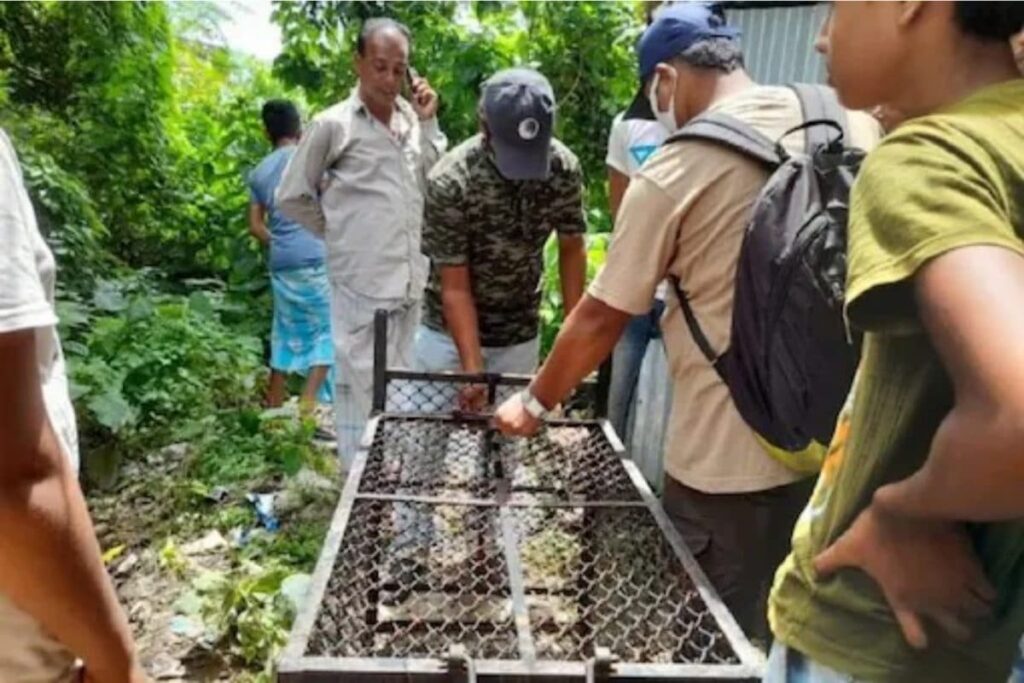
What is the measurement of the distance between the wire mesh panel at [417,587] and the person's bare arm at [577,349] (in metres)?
0.27

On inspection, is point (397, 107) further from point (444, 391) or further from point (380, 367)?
point (380, 367)

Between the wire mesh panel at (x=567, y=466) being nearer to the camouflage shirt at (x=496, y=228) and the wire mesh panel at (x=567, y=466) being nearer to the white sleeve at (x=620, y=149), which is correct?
the camouflage shirt at (x=496, y=228)

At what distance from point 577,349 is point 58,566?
3.54 feet

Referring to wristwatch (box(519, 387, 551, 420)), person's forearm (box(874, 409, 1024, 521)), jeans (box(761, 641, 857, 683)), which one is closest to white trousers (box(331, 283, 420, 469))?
wristwatch (box(519, 387, 551, 420))

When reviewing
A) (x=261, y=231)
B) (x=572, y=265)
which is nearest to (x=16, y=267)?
(x=572, y=265)

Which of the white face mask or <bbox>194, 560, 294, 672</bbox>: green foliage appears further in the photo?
<bbox>194, 560, 294, 672</bbox>: green foliage

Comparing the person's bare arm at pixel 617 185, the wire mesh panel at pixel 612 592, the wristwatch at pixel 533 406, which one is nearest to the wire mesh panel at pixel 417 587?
the wire mesh panel at pixel 612 592

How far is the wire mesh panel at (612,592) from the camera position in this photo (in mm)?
1439

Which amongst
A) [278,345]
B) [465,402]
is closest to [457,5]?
[278,345]

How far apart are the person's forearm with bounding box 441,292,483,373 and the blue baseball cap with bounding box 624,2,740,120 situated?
3.58 feet

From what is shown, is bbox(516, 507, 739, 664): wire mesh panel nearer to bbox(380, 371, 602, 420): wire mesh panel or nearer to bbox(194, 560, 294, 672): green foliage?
bbox(380, 371, 602, 420): wire mesh panel

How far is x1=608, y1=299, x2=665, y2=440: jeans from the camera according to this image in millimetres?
3414

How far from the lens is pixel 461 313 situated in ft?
9.60

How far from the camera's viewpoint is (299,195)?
350 centimetres
